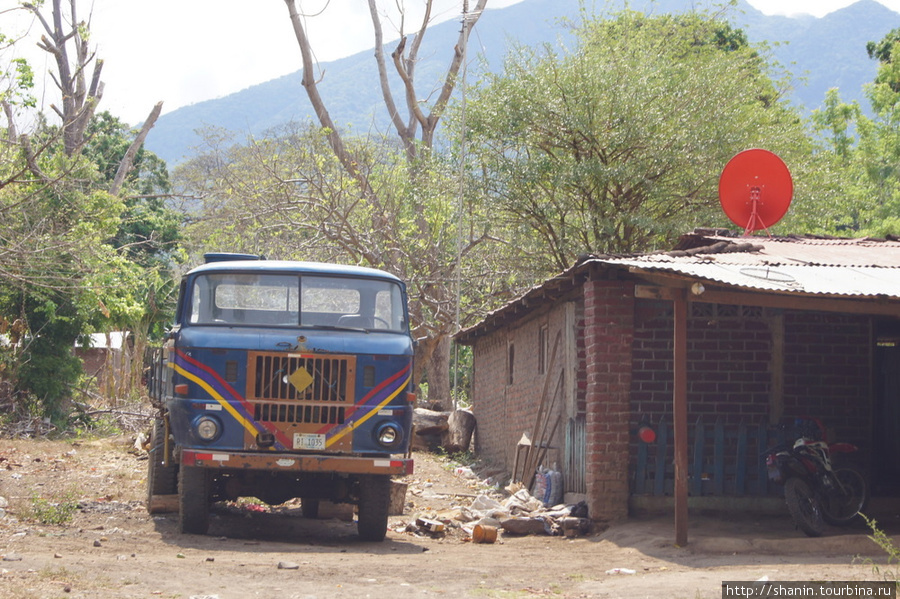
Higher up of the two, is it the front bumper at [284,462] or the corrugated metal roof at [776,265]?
the corrugated metal roof at [776,265]

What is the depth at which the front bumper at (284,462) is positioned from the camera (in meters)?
8.90

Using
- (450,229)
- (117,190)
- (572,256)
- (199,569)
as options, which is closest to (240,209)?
(117,190)

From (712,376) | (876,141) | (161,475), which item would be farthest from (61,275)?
(876,141)

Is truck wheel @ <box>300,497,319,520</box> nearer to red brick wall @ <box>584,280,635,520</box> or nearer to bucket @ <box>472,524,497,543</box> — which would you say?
bucket @ <box>472,524,497,543</box>

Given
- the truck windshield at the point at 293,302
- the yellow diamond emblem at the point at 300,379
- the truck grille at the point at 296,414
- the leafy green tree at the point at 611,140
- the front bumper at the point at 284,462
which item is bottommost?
the front bumper at the point at 284,462

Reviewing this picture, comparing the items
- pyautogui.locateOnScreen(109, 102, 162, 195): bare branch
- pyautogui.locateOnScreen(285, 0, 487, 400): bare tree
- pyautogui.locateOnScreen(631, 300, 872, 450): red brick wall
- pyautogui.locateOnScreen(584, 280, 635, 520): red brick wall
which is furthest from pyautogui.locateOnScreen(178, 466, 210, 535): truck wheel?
pyautogui.locateOnScreen(109, 102, 162, 195): bare branch

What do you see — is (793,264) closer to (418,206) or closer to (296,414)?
(296,414)

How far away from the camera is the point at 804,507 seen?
9.71 metres

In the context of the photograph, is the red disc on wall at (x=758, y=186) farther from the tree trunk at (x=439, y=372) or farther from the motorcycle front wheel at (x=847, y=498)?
the tree trunk at (x=439, y=372)

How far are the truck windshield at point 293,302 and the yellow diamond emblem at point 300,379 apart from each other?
0.54m

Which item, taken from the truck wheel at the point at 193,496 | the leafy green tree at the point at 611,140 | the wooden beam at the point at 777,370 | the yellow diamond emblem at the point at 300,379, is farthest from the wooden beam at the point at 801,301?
the leafy green tree at the point at 611,140

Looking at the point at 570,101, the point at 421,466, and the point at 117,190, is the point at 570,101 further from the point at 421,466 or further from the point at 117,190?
the point at 117,190

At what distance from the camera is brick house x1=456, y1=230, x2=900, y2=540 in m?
10.8

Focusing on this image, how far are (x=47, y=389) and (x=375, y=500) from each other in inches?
483
